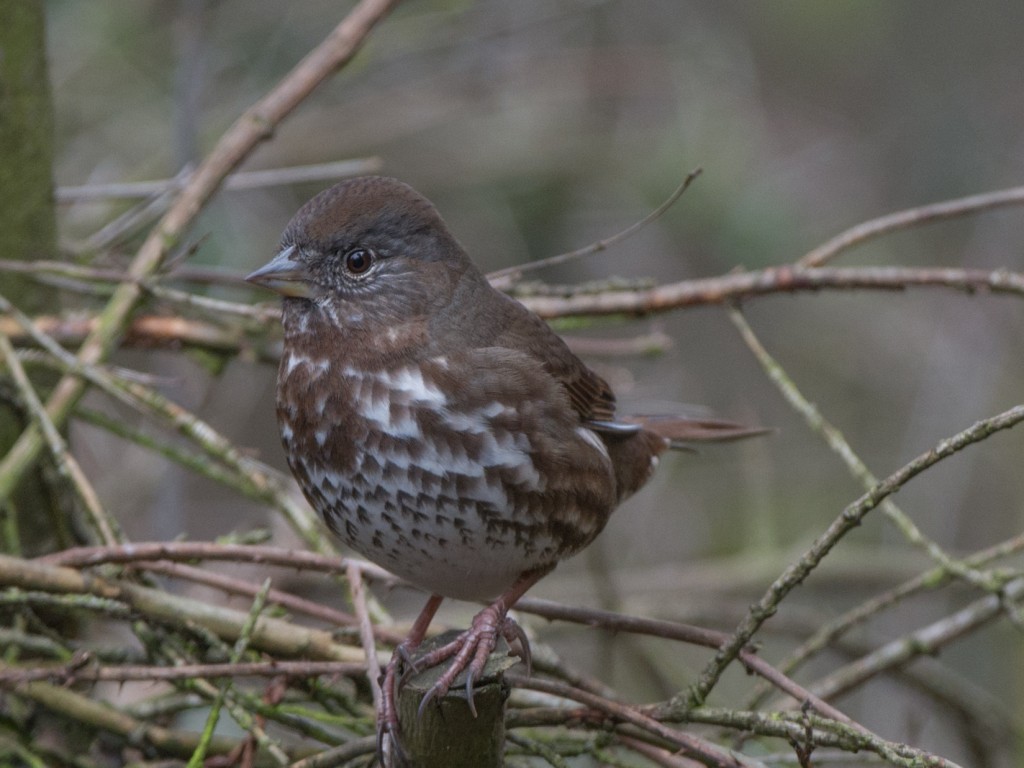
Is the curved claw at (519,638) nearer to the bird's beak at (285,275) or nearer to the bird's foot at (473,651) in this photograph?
the bird's foot at (473,651)

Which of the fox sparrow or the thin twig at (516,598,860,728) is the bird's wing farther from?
the thin twig at (516,598,860,728)

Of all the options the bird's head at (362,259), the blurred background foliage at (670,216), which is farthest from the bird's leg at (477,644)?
the blurred background foliage at (670,216)

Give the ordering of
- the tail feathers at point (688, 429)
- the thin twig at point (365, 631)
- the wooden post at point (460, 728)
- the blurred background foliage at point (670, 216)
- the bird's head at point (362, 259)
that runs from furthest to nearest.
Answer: the blurred background foliage at point (670, 216) → the tail feathers at point (688, 429) → the bird's head at point (362, 259) → the thin twig at point (365, 631) → the wooden post at point (460, 728)

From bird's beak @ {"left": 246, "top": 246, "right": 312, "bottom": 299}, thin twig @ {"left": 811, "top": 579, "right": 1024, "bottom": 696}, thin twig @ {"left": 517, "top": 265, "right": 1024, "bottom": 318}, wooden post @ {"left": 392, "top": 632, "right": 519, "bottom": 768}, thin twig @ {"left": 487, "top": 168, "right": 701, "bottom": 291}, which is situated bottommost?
wooden post @ {"left": 392, "top": 632, "right": 519, "bottom": 768}

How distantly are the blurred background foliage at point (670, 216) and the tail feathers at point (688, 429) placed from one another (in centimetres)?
57

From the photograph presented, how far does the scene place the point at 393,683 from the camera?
264 cm

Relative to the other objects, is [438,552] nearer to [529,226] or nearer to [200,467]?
[200,467]

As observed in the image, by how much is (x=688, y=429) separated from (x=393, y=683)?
4.94 feet

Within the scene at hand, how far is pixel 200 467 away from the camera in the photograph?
3344 mm

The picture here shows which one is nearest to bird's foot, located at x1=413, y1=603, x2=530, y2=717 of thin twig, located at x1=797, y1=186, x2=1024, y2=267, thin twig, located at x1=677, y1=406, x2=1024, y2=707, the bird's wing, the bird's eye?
thin twig, located at x1=677, y1=406, x2=1024, y2=707

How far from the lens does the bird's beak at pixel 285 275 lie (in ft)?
9.79

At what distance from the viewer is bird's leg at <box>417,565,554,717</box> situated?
236 cm

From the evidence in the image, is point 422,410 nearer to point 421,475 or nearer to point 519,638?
point 421,475

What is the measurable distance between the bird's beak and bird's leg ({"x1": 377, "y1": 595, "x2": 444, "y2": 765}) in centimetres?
82
